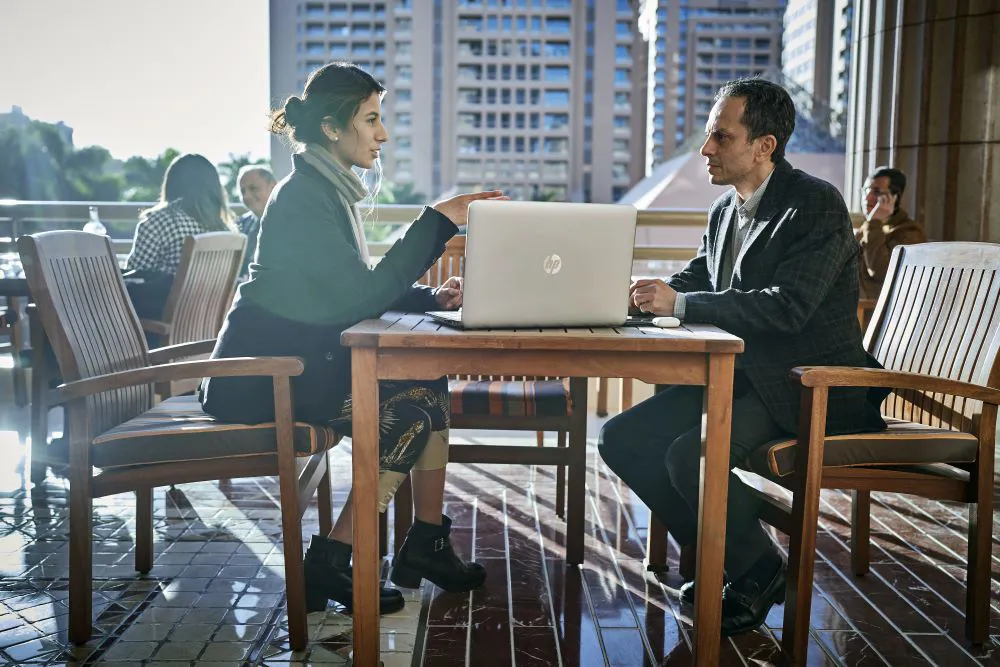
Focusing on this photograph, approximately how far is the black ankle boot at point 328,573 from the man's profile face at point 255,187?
2.63 m

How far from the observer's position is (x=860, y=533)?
88.5 inches

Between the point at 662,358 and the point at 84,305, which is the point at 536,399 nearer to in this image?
the point at 662,358

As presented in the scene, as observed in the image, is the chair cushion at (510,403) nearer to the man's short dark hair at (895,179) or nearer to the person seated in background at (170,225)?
the person seated in background at (170,225)

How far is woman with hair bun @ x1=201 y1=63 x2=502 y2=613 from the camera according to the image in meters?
1.88

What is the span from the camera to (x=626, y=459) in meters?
2.13

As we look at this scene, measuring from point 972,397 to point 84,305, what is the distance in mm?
1844

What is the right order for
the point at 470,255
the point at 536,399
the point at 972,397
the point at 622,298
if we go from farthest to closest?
the point at 536,399 → the point at 972,397 → the point at 622,298 → the point at 470,255

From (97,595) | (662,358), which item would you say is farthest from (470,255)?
(97,595)

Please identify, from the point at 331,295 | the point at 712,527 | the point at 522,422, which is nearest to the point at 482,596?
the point at 522,422

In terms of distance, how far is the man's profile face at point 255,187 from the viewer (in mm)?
4266

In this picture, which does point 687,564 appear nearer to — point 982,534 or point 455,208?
point 982,534

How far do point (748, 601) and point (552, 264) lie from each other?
872 millimetres

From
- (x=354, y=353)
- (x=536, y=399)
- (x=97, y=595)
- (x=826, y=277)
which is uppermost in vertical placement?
(x=826, y=277)

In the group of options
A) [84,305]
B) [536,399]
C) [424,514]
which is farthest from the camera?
[536,399]
